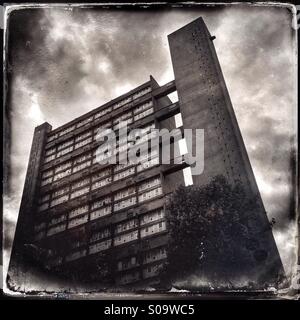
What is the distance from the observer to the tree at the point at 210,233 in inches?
489

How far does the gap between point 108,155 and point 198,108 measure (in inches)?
255

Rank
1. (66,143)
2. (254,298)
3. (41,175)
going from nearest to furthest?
(254,298)
(41,175)
(66,143)

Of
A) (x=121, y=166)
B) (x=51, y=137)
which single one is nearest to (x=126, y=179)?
(x=121, y=166)

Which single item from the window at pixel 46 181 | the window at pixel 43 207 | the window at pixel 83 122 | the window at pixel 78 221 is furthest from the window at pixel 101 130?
the window at pixel 78 221

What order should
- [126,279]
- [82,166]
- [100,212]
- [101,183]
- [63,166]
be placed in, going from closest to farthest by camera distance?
[126,279] < [100,212] < [101,183] < [82,166] < [63,166]

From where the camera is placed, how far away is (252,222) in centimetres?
1312

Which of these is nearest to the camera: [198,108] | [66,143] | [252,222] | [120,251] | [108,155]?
[252,222]

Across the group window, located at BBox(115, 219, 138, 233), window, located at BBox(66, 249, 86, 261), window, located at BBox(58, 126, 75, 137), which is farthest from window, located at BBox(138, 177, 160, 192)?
window, located at BBox(58, 126, 75, 137)

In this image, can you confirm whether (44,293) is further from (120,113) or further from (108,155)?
(120,113)

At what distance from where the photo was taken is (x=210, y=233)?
1307 cm

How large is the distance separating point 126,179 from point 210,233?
9.44 meters

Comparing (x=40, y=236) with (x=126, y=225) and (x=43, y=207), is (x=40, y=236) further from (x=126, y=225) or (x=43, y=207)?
(x=43, y=207)

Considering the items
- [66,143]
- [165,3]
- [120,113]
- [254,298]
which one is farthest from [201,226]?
[66,143]

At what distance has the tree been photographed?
40.8 feet
